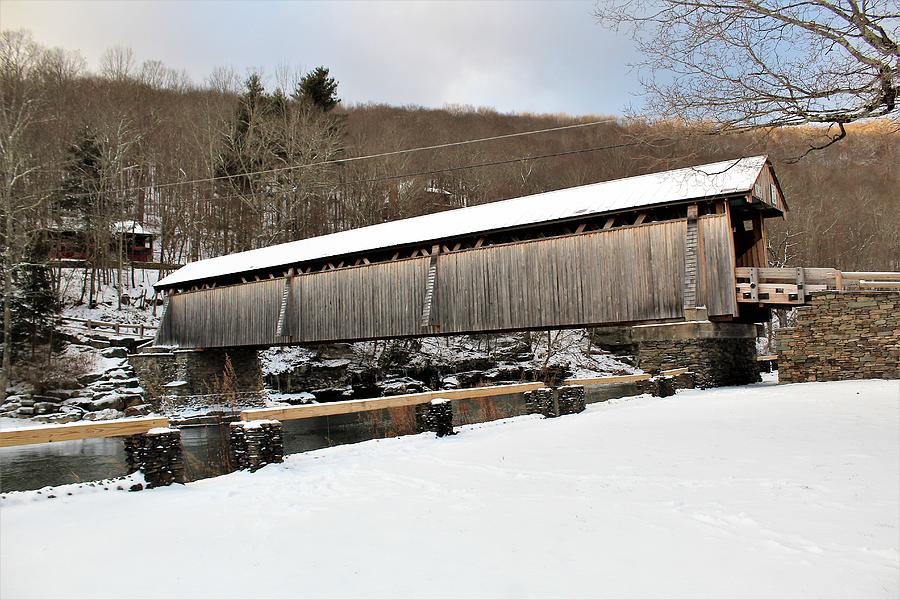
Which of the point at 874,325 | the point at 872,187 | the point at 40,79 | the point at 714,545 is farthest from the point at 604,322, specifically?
the point at 872,187

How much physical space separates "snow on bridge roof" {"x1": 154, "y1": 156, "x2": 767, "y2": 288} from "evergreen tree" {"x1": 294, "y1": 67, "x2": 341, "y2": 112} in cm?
1742

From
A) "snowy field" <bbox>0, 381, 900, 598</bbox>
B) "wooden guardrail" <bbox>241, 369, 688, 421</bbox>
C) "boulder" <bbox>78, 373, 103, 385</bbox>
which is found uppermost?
"wooden guardrail" <bbox>241, 369, 688, 421</bbox>

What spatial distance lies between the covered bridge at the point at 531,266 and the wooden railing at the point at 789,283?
0.33 metres

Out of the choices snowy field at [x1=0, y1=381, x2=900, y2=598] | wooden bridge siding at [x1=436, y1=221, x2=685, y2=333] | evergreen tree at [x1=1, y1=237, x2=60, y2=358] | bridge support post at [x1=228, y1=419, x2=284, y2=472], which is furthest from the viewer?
evergreen tree at [x1=1, y1=237, x2=60, y2=358]

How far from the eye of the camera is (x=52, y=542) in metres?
4.52

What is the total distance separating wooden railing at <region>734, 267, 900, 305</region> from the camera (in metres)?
12.2

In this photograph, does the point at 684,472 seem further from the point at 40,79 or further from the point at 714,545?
the point at 40,79

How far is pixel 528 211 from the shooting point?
15.0 metres

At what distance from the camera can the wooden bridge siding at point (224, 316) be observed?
65.1 feet

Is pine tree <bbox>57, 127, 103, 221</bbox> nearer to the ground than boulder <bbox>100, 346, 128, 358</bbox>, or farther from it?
farther from it

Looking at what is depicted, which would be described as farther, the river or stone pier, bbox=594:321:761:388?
stone pier, bbox=594:321:761:388

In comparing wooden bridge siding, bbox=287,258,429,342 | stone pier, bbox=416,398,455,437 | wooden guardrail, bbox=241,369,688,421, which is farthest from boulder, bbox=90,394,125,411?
stone pier, bbox=416,398,455,437

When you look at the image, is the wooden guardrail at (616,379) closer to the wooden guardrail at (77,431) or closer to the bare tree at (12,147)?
the wooden guardrail at (77,431)

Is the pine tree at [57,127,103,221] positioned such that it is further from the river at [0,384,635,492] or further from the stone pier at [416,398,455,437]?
the stone pier at [416,398,455,437]
